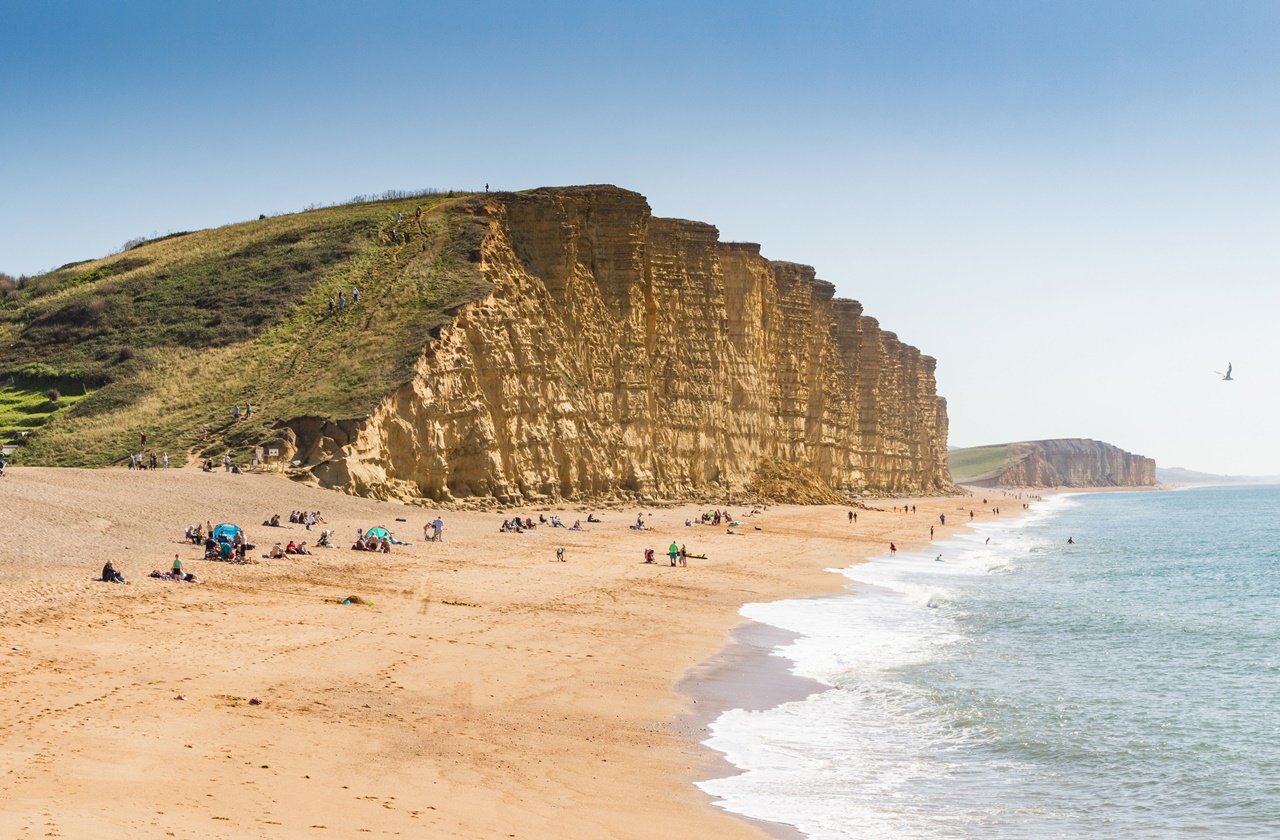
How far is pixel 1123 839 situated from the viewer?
37.1 feet

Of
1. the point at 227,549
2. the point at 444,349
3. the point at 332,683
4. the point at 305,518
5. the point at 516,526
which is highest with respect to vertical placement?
the point at 444,349

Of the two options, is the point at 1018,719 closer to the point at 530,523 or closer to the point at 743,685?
the point at 743,685

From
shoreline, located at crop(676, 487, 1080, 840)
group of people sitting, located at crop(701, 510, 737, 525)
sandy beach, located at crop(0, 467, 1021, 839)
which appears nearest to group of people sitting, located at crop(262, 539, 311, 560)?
sandy beach, located at crop(0, 467, 1021, 839)

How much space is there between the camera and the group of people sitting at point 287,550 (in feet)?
84.4

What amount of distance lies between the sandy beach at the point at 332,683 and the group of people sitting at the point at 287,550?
455mm

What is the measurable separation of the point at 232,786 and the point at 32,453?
3953 centimetres

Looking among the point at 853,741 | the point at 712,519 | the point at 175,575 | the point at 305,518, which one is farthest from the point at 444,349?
the point at 853,741

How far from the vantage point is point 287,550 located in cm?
2645

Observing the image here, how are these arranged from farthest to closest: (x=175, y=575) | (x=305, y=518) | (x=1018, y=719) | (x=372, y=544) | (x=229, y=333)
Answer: (x=229, y=333) → (x=305, y=518) → (x=372, y=544) → (x=175, y=575) → (x=1018, y=719)

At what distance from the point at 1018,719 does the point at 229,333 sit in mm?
44704

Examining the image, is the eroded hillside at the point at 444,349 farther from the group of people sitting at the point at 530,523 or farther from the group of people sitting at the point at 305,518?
the group of people sitting at the point at 305,518

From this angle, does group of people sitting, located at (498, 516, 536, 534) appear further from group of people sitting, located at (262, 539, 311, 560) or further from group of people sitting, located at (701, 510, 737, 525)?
group of people sitting, located at (701, 510, 737, 525)

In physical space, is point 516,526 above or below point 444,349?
below

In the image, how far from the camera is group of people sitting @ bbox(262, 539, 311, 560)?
84.4 ft
